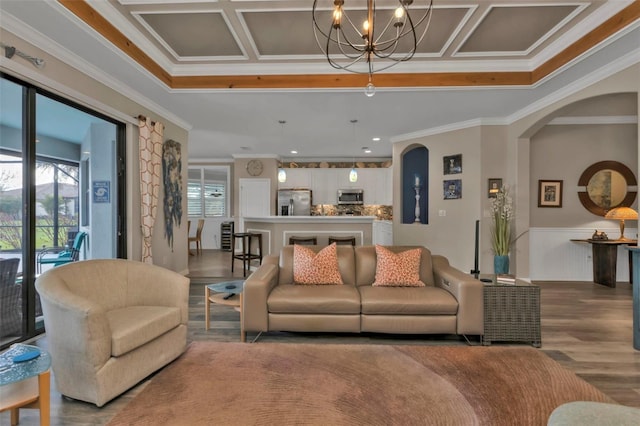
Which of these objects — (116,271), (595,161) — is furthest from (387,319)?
(595,161)

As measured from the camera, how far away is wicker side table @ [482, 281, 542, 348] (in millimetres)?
2719

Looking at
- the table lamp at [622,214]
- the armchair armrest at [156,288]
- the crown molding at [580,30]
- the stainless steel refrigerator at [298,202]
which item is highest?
the crown molding at [580,30]

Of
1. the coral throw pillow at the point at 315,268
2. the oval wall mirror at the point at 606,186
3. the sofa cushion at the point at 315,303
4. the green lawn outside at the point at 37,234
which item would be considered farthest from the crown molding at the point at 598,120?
the green lawn outside at the point at 37,234

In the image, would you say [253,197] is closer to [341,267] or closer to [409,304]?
[341,267]

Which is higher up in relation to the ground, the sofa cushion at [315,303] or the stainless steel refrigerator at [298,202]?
the stainless steel refrigerator at [298,202]

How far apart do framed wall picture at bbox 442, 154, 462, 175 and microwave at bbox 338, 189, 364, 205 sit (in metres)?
3.13

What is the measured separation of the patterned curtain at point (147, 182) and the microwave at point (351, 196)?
516 cm

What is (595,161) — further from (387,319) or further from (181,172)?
(181,172)

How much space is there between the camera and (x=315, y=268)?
3180 mm

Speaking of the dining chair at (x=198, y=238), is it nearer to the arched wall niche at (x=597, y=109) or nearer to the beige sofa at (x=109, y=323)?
the beige sofa at (x=109, y=323)

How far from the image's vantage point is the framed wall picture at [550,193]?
5.23 m

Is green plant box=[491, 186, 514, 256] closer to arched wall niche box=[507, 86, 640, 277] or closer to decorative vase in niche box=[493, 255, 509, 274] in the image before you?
decorative vase in niche box=[493, 255, 509, 274]

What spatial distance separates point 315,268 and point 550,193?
15.3 feet

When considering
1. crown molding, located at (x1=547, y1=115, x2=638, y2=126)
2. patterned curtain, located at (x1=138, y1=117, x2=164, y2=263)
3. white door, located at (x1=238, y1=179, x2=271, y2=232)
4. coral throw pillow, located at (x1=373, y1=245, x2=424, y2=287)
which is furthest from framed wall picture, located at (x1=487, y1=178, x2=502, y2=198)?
white door, located at (x1=238, y1=179, x2=271, y2=232)
